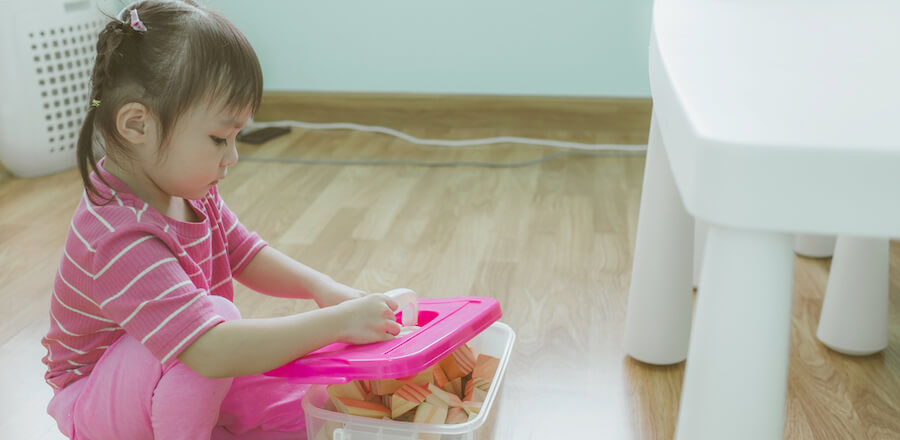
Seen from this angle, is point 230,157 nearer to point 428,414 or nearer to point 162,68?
point 162,68

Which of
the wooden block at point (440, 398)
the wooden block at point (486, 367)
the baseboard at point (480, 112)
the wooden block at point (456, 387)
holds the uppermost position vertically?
the wooden block at point (440, 398)

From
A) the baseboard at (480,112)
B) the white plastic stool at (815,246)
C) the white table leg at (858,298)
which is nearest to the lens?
the white table leg at (858,298)

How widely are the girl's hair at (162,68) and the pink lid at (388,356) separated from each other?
0.70 ft

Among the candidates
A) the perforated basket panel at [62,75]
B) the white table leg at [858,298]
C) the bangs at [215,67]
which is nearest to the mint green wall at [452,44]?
the perforated basket panel at [62,75]

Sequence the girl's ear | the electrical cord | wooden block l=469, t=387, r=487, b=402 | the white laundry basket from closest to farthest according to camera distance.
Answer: the girl's ear, wooden block l=469, t=387, r=487, b=402, the white laundry basket, the electrical cord

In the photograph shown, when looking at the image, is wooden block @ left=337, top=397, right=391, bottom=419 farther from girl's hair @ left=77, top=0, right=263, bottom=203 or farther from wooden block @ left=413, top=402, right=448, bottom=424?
girl's hair @ left=77, top=0, right=263, bottom=203

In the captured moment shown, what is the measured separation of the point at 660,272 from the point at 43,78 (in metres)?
1.23

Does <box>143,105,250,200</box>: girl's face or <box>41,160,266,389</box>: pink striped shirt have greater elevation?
<box>143,105,250,200</box>: girl's face

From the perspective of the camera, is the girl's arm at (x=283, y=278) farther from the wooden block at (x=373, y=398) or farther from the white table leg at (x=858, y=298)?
the white table leg at (x=858, y=298)

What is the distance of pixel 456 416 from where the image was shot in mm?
709

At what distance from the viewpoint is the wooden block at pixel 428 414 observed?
27.2 inches

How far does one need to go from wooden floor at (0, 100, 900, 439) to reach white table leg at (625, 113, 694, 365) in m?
0.03

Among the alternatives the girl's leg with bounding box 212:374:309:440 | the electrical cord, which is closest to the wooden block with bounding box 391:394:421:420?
the girl's leg with bounding box 212:374:309:440

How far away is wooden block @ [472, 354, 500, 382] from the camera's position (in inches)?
29.8
